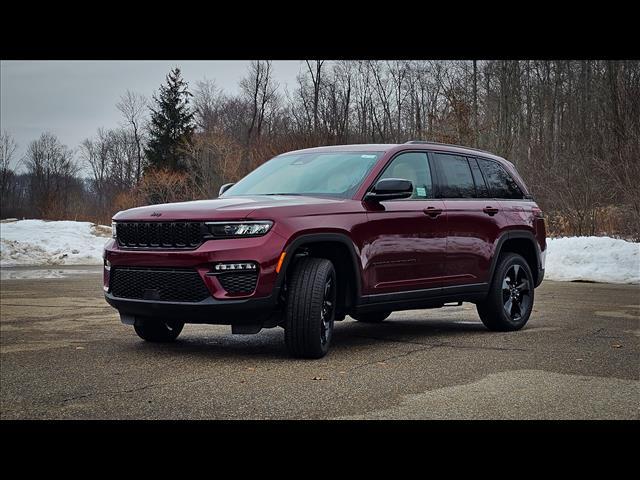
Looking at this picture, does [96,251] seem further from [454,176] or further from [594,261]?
[454,176]

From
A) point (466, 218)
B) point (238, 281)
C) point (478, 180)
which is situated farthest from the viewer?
point (478, 180)

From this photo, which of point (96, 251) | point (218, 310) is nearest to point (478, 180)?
point (218, 310)

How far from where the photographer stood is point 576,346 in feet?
24.6

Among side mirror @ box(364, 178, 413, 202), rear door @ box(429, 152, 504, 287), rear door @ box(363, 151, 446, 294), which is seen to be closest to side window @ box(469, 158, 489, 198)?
rear door @ box(429, 152, 504, 287)

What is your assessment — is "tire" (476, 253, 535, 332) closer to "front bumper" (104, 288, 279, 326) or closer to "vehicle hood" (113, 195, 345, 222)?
"vehicle hood" (113, 195, 345, 222)

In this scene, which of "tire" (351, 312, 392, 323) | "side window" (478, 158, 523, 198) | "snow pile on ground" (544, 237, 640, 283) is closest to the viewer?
"side window" (478, 158, 523, 198)

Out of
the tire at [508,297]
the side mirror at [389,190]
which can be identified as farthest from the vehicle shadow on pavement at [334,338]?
the side mirror at [389,190]

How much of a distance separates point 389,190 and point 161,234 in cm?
209

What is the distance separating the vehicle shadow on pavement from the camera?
705 centimetres

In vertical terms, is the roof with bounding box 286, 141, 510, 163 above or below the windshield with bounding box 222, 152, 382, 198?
above

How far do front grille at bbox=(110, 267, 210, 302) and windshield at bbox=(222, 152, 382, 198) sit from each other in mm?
1572

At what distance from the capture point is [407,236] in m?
7.37

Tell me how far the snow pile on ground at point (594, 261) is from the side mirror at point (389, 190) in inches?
398
